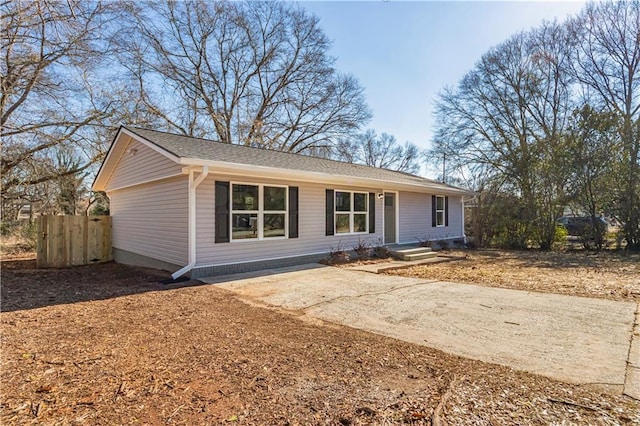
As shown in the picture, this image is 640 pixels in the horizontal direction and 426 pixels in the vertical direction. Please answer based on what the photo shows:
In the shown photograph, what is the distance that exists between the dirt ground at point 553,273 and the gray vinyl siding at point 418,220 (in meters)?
2.35

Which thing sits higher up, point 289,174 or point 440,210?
point 289,174

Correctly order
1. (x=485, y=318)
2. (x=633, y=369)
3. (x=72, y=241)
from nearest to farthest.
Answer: (x=633, y=369)
(x=485, y=318)
(x=72, y=241)

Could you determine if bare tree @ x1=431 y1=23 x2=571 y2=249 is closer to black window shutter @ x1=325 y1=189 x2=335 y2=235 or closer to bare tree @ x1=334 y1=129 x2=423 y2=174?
black window shutter @ x1=325 y1=189 x2=335 y2=235

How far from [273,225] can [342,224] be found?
2.66 metres

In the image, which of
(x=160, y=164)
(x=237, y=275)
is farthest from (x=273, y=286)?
(x=160, y=164)

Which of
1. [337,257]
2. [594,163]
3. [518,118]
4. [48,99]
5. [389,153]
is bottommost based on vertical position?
[337,257]

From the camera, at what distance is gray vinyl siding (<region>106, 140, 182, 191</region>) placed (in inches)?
324

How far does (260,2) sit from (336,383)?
22.7 metres

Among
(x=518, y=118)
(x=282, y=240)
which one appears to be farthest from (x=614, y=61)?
(x=282, y=240)

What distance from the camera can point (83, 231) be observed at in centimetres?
1076

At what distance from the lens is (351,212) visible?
1080 centimetres

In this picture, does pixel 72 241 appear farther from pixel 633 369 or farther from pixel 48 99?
pixel 633 369

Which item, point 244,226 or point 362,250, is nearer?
point 244,226

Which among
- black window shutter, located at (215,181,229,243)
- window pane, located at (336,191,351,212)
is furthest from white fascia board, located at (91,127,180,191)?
window pane, located at (336,191,351,212)
